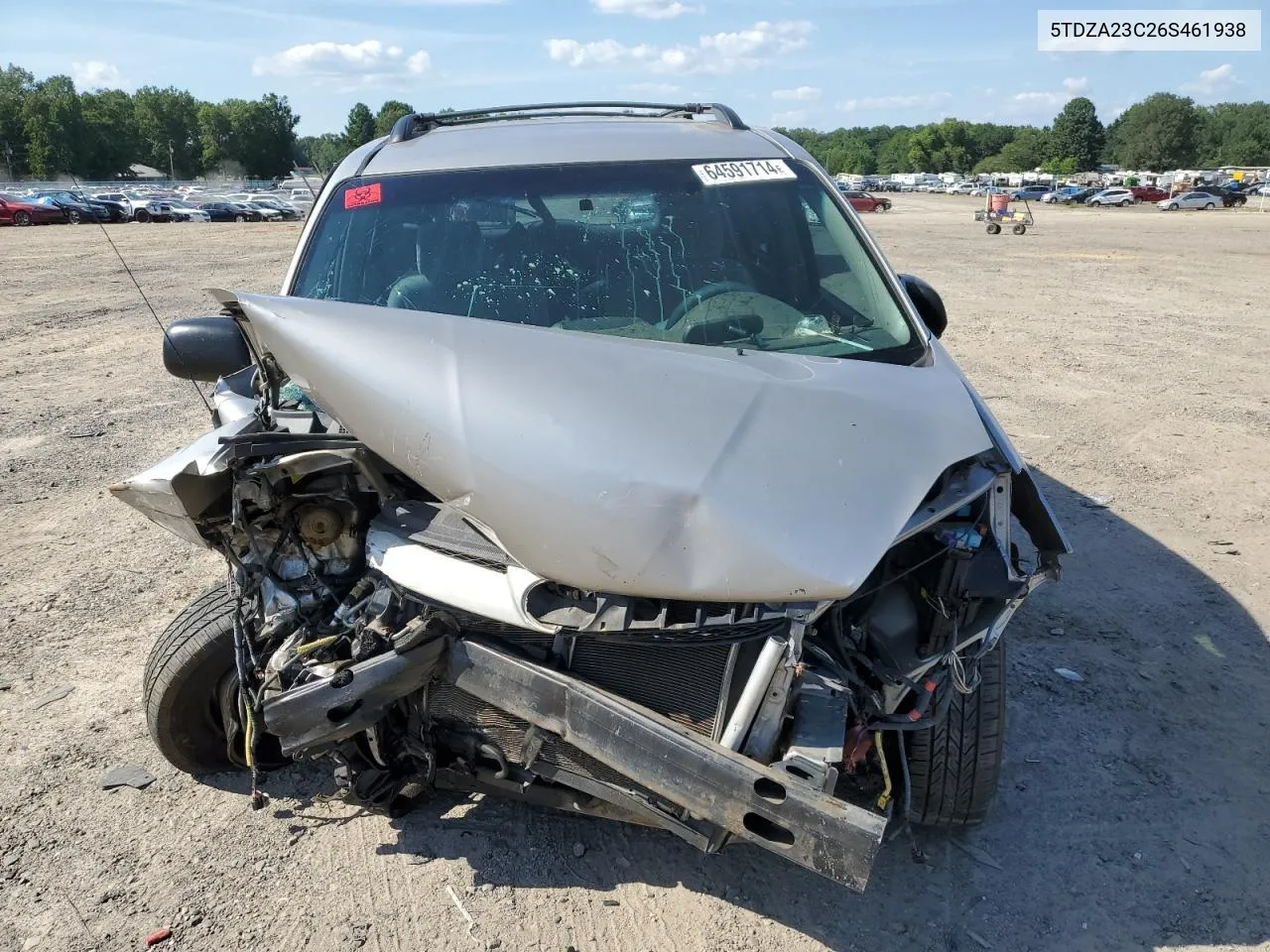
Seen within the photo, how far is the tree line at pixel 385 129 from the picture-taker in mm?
44250

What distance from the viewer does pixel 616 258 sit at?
3160 mm

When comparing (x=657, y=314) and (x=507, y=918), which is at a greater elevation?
(x=657, y=314)

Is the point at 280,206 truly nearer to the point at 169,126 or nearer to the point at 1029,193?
the point at 169,126

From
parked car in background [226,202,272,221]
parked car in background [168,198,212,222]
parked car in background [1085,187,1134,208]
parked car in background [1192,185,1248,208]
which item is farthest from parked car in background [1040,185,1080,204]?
parked car in background [168,198,212,222]

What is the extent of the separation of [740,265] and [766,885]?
2083 millimetres

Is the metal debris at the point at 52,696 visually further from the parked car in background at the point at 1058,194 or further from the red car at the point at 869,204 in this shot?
the parked car in background at the point at 1058,194

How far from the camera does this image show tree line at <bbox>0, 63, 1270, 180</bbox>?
4425 centimetres

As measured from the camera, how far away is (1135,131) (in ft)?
318

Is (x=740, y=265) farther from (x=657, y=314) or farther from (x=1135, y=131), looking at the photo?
(x=1135, y=131)

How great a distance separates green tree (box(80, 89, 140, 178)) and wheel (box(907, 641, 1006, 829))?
158 feet

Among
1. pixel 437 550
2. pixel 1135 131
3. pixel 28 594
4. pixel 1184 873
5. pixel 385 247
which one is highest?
pixel 1135 131

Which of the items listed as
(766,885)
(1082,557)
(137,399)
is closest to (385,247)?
(766,885)

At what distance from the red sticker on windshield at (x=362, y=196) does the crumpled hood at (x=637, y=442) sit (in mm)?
963

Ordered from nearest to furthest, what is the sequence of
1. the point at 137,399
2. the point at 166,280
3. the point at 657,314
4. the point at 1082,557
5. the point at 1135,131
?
the point at 657,314
the point at 1082,557
the point at 137,399
the point at 166,280
the point at 1135,131
